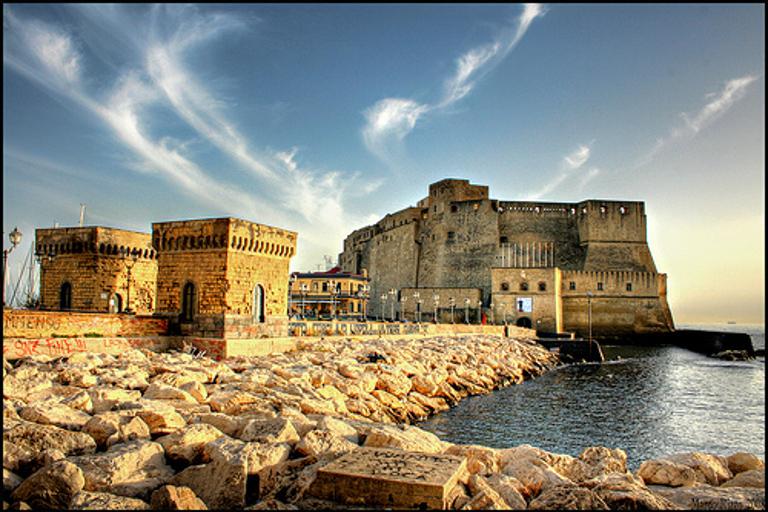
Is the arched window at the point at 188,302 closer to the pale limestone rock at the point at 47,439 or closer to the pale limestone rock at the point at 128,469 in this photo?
the pale limestone rock at the point at 47,439

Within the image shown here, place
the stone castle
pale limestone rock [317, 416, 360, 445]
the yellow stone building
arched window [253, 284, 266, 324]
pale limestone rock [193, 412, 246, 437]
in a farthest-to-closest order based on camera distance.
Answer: the yellow stone building
the stone castle
arched window [253, 284, 266, 324]
pale limestone rock [193, 412, 246, 437]
pale limestone rock [317, 416, 360, 445]

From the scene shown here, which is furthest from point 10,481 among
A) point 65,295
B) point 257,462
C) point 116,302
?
point 65,295

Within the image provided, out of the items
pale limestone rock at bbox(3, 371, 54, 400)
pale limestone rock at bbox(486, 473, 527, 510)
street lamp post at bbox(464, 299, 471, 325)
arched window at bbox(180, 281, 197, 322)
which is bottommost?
street lamp post at bbox(464, 299, 471, 325)

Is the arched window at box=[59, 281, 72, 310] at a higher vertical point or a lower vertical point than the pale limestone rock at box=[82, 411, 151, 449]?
higher

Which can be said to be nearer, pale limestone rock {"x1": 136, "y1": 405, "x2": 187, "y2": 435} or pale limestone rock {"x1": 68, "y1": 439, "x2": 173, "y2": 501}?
pale limestone rock {"x1": 68, "y1": 439, "x2": 173, "y2": 501}

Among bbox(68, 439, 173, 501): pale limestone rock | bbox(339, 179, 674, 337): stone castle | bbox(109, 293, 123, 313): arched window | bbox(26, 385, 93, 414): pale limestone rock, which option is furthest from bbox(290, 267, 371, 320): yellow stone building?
bbox(68, 439, 173, 501): pale limestone rock

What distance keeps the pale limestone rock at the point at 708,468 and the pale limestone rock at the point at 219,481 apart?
4816 millimetres

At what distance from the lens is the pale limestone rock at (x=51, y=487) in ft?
13.5

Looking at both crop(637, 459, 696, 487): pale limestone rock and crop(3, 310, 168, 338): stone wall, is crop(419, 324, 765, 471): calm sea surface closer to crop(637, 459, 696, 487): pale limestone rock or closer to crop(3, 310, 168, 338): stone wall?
crop(637, 459, 696, 487): pale limestone rock

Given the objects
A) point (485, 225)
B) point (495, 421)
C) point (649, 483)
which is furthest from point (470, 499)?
point (485, 225)

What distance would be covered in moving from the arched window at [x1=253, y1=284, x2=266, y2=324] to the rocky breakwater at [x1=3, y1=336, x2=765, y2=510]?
511 centimetres

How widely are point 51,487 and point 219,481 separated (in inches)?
52.9

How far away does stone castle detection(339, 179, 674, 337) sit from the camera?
4069cm

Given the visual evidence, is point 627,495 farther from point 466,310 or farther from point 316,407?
point 466,310
